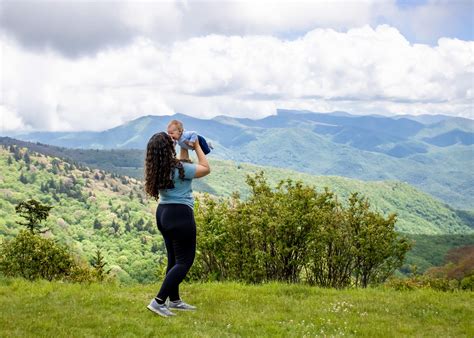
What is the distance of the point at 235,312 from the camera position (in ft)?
35.9

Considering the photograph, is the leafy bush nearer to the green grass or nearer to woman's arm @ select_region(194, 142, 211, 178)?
the green grass

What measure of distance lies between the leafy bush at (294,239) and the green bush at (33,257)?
30.9m

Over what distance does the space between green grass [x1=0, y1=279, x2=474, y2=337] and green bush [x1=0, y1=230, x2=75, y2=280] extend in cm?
4073

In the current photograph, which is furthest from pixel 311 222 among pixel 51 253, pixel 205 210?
pixel 51 253

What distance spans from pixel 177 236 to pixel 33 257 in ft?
163

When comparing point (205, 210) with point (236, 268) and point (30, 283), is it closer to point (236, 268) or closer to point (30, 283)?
point (236, 268)

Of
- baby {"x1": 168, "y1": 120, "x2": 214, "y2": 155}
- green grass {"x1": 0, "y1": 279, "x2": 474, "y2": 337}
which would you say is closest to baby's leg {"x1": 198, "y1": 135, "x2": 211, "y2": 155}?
baby {"x1": 168, "y1": 120, "x2": 214, "y2": 155}

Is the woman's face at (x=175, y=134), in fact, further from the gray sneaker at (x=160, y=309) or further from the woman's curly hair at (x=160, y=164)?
the gray sneaker at (x=160, y=309)

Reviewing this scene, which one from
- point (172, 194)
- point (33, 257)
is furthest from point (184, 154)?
point (33, 257)

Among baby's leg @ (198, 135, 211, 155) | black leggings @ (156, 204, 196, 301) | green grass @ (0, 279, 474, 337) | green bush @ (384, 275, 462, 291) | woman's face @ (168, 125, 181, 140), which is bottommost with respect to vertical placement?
green bush @ (384, 275, 462, 291)

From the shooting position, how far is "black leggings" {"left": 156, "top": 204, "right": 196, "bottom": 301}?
10008mm

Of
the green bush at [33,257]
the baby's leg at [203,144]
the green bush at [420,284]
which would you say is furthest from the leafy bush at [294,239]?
the green bush at [33,257]

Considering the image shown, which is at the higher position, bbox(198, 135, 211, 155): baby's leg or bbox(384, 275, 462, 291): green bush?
bbox(198, 135, 211, 155): baby's leg

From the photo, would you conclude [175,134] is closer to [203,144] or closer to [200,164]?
[203,144]
